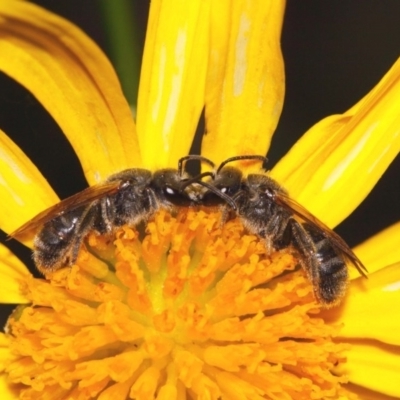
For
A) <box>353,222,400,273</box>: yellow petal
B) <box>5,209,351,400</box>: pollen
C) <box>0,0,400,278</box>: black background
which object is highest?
<box>0,0,400,278</box>: black background

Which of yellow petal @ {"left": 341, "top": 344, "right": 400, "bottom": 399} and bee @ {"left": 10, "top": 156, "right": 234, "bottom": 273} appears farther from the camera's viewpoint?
yellow petal @ {"left": 341, "top": 344, "right": 400, "bottom": 399}

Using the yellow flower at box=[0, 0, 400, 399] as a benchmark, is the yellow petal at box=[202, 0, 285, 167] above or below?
above

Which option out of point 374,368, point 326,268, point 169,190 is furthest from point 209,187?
point 374,368

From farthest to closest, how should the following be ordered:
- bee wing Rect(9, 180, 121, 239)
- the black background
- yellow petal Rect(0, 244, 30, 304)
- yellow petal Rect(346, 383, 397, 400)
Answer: the black background
yellow petal Rect(346, 383, 397, 400)
yellow petal Rect(0, 244, 30, 304)
bee wing Rect(9, 180, 121, 239)

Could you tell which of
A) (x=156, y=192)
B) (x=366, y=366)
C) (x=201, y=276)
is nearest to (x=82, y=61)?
(x=156, y=192)

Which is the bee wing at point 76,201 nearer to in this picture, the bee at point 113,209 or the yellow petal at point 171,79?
the bee at point 113,209

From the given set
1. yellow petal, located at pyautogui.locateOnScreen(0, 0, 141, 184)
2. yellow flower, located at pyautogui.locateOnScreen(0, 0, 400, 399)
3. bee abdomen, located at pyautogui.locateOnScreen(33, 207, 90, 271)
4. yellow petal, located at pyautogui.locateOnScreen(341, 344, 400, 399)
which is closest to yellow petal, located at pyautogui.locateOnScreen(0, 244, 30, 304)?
yellow flower, located at pyautogui.locateOnScreen(0, 0, 400, 399)

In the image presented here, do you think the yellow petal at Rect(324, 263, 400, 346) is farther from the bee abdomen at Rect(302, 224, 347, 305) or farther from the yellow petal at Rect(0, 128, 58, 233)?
the yellow petal at Rect(0, 128, 58, 233)
